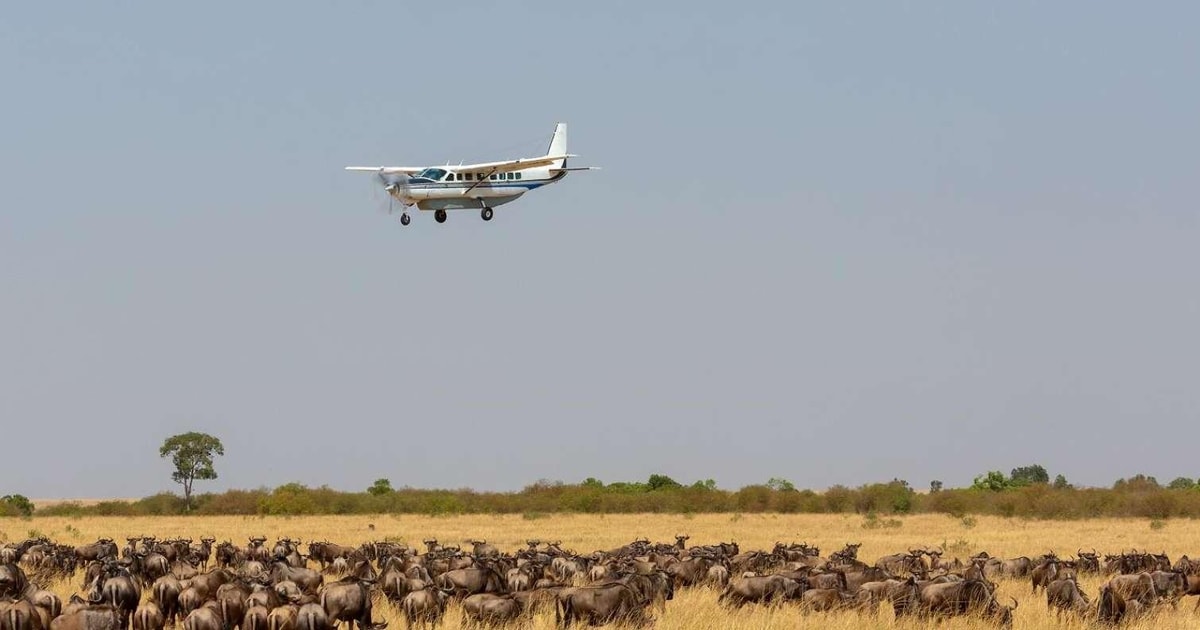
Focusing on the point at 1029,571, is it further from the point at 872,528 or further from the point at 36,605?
the point at 872,528

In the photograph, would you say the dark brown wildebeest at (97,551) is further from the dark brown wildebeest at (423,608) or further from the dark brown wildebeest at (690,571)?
the dark brown wildebeest at (423,608)

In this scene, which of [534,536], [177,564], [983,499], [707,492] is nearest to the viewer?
[177,564]

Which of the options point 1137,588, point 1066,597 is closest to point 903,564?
point 1137,588

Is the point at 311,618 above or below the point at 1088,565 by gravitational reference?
below

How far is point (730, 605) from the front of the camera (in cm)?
2409

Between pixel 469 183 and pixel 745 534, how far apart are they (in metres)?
16.4

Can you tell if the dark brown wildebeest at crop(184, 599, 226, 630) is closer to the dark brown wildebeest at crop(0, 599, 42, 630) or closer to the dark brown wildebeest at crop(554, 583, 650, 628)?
the dark brown wildebeest at crop(0, 599, 42, 630)

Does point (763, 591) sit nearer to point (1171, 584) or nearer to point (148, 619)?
point (1171, 584)

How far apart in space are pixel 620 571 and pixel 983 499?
56.6 meters

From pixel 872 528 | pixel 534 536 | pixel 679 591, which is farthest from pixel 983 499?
pixel 679 591

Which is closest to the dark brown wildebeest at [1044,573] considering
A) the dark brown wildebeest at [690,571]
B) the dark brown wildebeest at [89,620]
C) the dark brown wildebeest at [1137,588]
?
the dark brown wildebeest at [1137,588]

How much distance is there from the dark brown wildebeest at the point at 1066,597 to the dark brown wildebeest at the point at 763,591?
392 centimetres

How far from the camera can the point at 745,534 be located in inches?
2125

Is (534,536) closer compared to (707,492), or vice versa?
(534,536)
